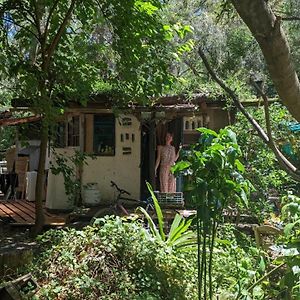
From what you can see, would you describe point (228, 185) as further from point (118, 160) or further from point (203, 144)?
point (118, 160)

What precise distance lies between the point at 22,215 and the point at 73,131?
2.53 meters

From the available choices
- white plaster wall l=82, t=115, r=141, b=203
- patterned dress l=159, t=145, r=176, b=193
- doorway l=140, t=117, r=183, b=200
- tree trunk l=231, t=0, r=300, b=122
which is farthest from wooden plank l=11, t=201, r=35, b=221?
tree trunk l=231, t=0, r=300, b=122

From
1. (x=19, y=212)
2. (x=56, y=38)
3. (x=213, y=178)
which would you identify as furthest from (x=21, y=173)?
(x=213, y=178)

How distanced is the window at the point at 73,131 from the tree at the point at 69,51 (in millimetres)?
3472

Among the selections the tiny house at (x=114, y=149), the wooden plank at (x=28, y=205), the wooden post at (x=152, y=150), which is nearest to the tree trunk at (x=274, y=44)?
the wooden post at (x=152, y=150)

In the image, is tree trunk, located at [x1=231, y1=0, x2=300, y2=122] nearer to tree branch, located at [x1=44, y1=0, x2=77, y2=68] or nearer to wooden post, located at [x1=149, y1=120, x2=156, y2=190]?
tree branch, located at [x1=44, y1=0, x2=77, y2=68]

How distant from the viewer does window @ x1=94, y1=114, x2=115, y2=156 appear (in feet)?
36.4

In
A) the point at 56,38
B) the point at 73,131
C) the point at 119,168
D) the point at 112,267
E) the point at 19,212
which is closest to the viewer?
the point at 112,267

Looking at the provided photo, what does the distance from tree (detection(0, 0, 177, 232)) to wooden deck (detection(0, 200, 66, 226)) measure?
1489 millimetres

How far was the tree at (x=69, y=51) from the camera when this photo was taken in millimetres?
A: 6641

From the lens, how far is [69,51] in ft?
25.0

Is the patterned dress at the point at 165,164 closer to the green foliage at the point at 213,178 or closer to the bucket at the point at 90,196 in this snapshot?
the bucket at the point at 90,196

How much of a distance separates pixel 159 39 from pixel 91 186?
4.88m

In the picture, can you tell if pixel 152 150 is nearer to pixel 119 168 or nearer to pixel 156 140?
pixel 156 140
